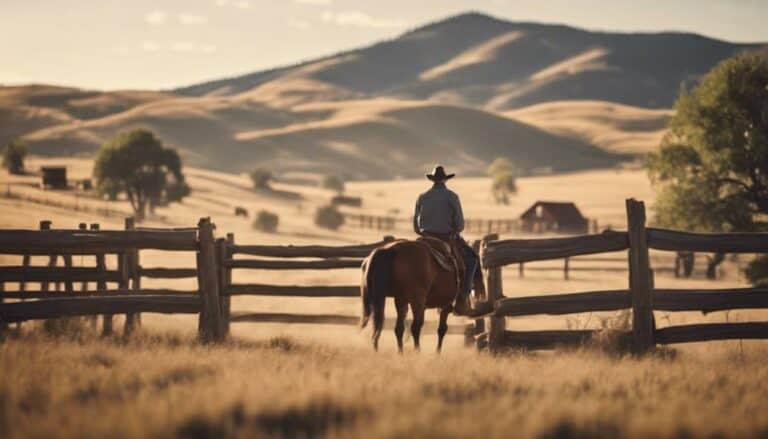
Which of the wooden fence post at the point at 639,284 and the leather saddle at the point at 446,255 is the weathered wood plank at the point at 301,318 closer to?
the leather saddle at the point at 446,255

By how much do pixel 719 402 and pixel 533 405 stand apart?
163 centimetres

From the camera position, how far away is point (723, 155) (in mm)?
26609

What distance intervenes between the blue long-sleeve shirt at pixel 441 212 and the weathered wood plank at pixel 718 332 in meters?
3.28

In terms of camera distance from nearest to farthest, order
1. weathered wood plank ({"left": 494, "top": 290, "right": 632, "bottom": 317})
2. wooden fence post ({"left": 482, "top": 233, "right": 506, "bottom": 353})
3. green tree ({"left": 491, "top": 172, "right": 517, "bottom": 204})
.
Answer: weathered wood plank ({"left": 494, "top": 290, "right": 632, "bottom": 317}) < wooden fence post ({"left": 482, "top": 233, "right": 506, "bottom": 353}) < green tree ({"left": 491, "top": 172, "right": 517, "bottom": 204})

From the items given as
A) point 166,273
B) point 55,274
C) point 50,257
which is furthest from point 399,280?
point 50,257

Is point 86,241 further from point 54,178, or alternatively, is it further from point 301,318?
point 54,178

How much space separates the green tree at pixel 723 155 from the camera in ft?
86.6

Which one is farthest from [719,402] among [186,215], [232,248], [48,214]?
[186,215]

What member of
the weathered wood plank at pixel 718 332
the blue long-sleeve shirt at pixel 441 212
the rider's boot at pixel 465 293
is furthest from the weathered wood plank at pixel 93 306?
the weathered wood plank at pixel 718 332

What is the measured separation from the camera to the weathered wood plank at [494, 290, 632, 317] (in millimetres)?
9992

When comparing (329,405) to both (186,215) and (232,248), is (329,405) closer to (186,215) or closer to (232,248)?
(232,248)

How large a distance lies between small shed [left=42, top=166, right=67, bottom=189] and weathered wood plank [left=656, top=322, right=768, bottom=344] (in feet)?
223

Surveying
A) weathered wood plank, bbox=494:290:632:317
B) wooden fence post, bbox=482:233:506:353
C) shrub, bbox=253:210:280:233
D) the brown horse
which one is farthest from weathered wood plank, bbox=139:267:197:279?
shrub, bbox=253:210:280:233

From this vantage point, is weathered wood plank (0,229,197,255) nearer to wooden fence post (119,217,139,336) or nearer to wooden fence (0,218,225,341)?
wooden fence (0,218,225,341)
